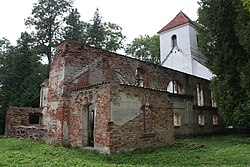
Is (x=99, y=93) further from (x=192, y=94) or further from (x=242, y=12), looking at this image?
(x=192, y=94)

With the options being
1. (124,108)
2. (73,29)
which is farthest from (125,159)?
(73,29)

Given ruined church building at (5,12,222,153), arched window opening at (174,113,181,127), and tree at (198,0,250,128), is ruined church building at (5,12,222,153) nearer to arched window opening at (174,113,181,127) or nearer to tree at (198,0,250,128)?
arched window opening at (174,113,181,127)

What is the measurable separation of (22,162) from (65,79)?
6.04 m

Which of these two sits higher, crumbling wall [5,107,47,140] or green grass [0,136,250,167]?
crumbling wall [5,107,47,140]

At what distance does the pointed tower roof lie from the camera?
102 feet

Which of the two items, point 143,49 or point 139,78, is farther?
point 143,49

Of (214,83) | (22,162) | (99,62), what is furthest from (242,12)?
(22,162)

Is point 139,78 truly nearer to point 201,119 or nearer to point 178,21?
point 201,119

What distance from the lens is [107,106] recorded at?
Answer: 417 inches

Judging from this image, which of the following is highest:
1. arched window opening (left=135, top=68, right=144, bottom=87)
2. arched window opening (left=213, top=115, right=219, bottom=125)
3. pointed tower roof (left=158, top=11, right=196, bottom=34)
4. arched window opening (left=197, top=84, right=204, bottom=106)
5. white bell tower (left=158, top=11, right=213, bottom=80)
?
pointed tower roof (left=158, top=11, right=196, bottom=34)

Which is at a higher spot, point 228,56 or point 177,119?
point 228,56

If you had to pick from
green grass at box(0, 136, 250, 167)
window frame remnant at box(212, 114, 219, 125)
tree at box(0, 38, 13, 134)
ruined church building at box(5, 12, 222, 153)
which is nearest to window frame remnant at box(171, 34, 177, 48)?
window frame remnant at box(212, 114, 219, 125)

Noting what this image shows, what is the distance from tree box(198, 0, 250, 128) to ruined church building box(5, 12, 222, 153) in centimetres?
401

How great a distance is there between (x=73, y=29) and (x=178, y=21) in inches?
571
